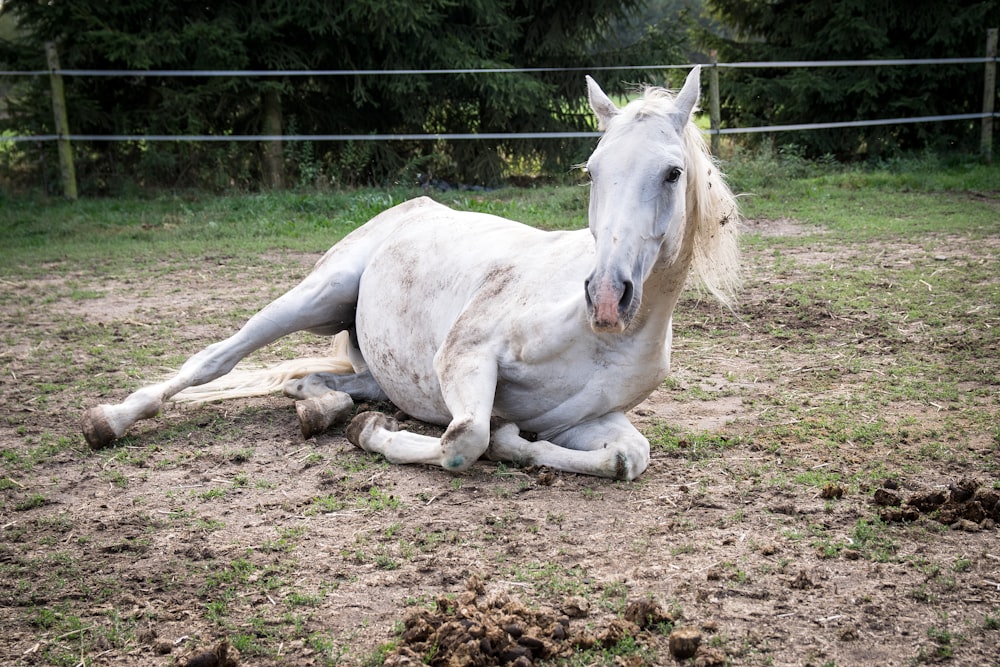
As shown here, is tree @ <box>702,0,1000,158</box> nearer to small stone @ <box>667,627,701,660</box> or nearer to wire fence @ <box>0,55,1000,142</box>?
wire fence @ <box>0,55,1000,142</box>

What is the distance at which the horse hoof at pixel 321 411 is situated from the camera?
12.6ft

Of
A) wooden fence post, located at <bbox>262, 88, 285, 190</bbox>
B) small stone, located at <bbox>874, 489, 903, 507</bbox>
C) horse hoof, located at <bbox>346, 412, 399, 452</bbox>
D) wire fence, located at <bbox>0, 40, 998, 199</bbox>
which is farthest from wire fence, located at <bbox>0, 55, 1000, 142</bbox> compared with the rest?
small stone, located at <bbox>874, 489, 903, 507</bbox>

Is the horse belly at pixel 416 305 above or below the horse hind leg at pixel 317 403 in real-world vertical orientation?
above

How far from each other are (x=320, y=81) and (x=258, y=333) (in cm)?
833

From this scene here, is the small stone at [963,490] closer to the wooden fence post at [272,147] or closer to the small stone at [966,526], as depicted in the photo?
the small stone at [966,526]

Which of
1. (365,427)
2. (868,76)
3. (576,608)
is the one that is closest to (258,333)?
(365,427)

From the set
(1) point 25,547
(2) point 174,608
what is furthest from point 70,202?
(2) point 174,608

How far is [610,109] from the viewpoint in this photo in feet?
10.3

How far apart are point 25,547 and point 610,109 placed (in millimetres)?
2420

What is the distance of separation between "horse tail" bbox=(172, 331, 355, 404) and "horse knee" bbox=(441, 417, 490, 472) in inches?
58.5

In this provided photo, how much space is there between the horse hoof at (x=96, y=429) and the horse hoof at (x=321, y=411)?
0.78 meters

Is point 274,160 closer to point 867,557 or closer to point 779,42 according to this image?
point 779,42

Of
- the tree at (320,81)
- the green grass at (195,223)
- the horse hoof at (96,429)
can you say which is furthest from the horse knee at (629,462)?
the tree at (320,81)

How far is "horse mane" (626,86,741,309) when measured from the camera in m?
3.07
